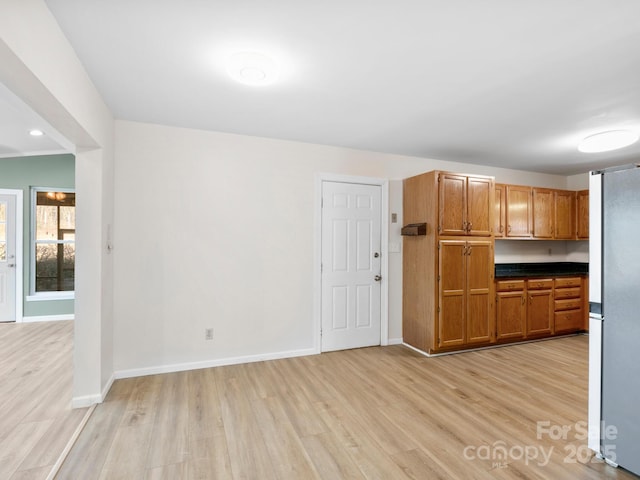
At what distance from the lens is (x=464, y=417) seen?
249cm

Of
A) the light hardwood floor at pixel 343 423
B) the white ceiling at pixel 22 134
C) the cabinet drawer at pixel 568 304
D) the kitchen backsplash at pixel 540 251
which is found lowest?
the light hardwood floor at pixel 343 423

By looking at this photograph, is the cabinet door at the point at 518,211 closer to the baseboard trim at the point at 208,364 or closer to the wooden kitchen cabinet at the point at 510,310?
the wooden kitchen cabinet at the point at 510,310

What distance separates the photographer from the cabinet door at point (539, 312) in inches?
174

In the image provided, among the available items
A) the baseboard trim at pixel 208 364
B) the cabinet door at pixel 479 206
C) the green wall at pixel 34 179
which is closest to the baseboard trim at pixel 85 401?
the baseboard trim at pixel 208 364

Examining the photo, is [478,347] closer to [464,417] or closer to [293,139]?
[464,417]

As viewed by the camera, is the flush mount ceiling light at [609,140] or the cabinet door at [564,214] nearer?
the flush mount ceiling light at [609,140]

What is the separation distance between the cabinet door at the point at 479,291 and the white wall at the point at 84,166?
389 cm

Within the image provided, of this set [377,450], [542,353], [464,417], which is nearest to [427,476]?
[377,450]

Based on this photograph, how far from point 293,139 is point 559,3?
264cm

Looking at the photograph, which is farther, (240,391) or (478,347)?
(478,347)

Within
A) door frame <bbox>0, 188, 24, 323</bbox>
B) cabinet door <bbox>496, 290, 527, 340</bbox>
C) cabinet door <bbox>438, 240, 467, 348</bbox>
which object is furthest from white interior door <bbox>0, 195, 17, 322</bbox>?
cabinet door <bbox>496, 290, 527, 340</bbox>

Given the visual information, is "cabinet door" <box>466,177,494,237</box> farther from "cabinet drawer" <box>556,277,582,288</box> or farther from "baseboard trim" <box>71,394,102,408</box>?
"baseboard trim" <box>71,394,102,408</box>

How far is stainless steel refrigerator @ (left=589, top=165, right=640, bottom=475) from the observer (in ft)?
6.14

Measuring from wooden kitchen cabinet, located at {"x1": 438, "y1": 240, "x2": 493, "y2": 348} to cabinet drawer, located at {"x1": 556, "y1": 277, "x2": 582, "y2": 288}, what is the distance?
1.39 m
